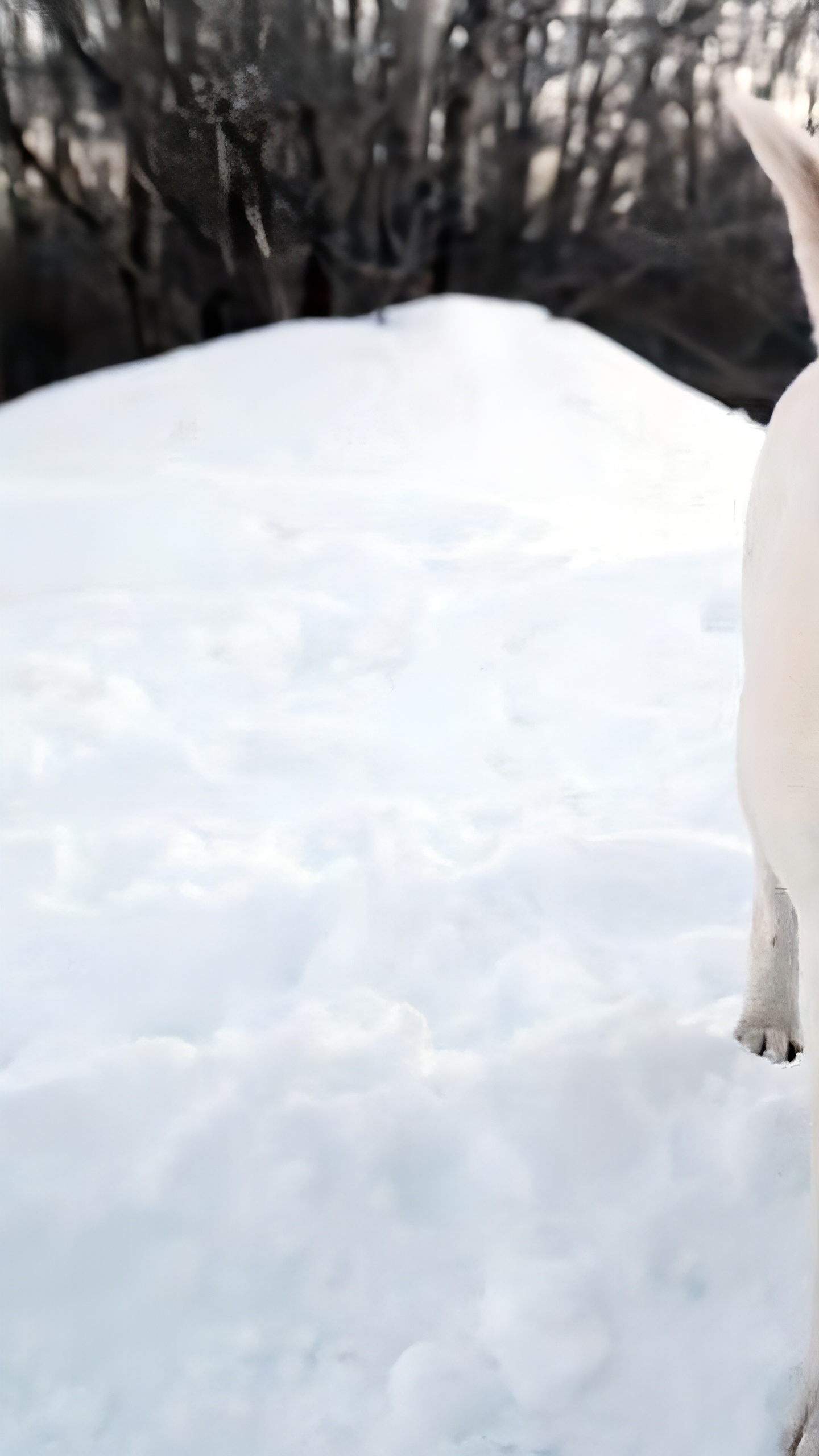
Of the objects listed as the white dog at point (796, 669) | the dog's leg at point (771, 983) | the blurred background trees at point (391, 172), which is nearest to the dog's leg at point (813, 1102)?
the white dog at point (796, 669)

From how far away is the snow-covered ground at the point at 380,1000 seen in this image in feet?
4.32

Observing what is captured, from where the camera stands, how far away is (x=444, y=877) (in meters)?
2.54

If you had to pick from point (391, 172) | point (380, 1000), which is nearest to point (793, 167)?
point (380, 1000)

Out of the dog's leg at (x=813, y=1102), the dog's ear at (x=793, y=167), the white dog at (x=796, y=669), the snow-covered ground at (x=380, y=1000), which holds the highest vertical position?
the dog's ear at (x=793, y=167)

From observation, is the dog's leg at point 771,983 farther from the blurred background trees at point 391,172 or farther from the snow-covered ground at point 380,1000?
the blurred background trees at point 391,172

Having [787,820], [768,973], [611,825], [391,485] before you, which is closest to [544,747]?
[611,825]

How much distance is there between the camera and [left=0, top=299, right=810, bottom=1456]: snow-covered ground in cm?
132

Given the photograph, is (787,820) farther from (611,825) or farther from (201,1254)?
(611,825)

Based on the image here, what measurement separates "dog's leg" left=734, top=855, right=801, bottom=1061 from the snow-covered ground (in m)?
0.07

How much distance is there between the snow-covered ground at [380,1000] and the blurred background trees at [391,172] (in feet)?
9.03

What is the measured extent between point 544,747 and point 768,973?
1555 millimetres

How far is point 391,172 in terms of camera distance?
750 centimetres

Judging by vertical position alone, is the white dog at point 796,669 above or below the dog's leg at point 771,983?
above

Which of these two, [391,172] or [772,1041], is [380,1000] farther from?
[391,172]
